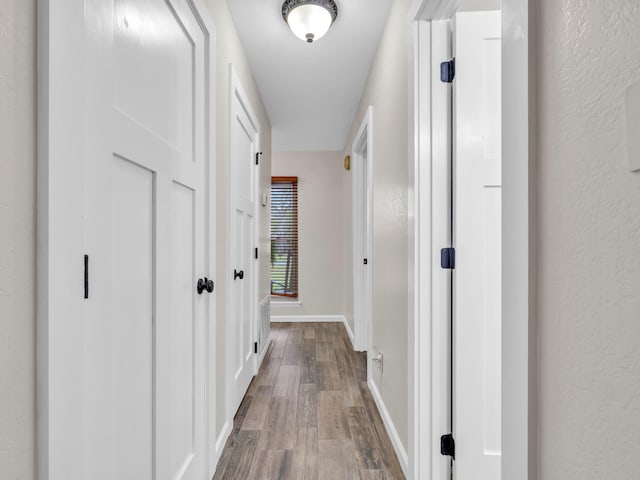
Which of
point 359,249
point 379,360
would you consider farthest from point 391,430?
point 359,249

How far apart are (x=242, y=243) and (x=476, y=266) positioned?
1558mm

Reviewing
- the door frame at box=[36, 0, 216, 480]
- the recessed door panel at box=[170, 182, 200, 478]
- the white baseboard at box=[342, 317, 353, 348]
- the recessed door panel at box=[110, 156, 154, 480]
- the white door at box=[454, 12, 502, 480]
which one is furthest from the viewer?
the white baseboard at box=[342, 317, 353, 348]

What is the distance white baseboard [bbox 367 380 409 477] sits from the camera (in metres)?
1.72

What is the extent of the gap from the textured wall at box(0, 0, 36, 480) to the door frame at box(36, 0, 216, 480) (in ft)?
0.04

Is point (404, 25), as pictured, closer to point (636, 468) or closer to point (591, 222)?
point (591, 222)

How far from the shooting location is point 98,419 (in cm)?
85

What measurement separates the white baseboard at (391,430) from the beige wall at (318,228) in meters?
2.57

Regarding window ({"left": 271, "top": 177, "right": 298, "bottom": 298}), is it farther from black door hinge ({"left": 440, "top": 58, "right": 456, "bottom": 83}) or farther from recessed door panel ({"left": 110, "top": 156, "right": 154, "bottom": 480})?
recessed door panel ({"left": 110, "top": 156, "right": 154, "bottom": 480})

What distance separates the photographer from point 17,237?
0.60 metres

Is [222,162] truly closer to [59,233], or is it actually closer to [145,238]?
[145,238]

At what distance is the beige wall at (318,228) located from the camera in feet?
17.0

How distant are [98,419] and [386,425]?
64.7 inches

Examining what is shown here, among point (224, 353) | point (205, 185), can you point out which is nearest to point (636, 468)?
point (205, 185)

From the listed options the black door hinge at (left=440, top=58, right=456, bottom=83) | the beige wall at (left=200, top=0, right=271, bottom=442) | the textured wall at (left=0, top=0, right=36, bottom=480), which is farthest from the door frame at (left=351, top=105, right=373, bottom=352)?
the textured wall at (left=0, top=0, right=36, bottom=480)
